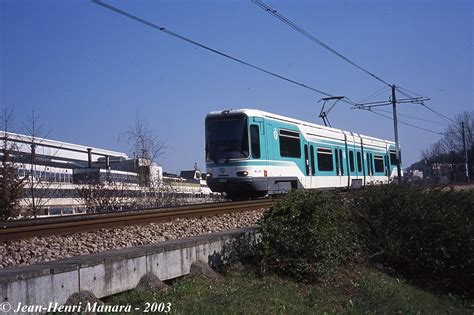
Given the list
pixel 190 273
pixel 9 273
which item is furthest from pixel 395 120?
pixel 9 273

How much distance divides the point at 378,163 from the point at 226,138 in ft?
53.1

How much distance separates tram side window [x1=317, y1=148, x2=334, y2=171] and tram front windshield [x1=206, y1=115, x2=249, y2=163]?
5.95 meters

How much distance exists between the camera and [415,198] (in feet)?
41.8

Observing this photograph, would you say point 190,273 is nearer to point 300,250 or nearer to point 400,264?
point 300,250

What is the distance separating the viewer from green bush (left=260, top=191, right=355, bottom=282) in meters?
9.01

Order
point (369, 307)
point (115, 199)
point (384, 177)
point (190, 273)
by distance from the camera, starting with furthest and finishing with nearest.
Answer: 1. point (384, 177)
2. point (115, 199)
3. point (369, 307)
4. point (190, 273)

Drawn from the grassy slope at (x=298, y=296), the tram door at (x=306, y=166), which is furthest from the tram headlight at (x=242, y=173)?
the grassy slope at (x=298, y=296)

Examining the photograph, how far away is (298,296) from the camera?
8109 millimetres

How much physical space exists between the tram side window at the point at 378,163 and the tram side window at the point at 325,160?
7.95 metres

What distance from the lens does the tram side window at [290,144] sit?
20.5 metres

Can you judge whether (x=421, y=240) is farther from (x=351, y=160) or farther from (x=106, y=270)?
(x=351, y=160)

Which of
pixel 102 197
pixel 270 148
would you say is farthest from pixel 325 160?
pixel 102 197

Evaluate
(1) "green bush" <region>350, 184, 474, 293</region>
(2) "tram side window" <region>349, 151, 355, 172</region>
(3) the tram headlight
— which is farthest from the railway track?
(2) "tram side window" <region>349, 151, 355, 172</region>

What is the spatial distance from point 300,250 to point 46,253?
3.91 m
